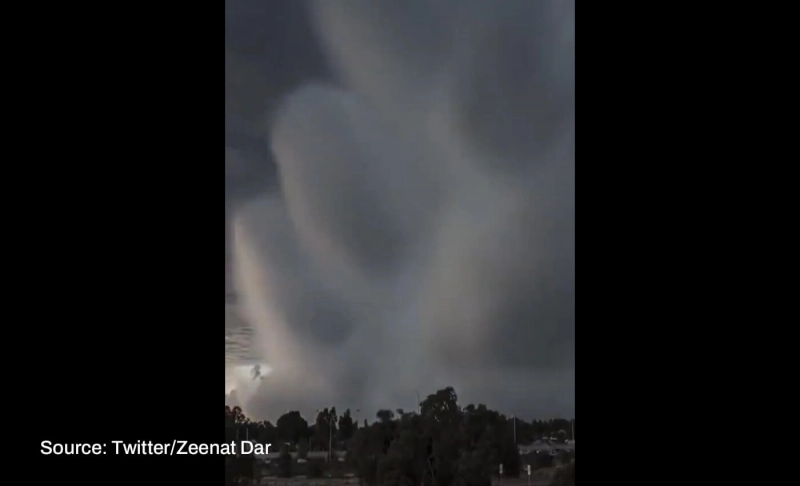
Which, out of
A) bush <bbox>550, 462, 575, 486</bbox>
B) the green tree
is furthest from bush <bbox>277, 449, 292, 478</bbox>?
bush <bbox>550, 462, 575, 486</bbox>

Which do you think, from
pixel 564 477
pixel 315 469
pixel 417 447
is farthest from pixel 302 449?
pixel 564 477

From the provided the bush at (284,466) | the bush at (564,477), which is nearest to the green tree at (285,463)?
the bush at (284,466)

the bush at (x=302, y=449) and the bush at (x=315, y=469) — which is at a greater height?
the bush at (x=302, y=449)

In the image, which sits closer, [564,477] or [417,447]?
[564,477]

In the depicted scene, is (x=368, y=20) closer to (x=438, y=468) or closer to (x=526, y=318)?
(x=526, y=318)

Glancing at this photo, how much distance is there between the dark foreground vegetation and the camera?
2.35m

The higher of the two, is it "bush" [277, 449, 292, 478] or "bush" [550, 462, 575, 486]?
"bush" [277, 449, 292, 478]

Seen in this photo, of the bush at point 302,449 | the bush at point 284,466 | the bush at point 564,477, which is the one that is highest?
the bush at point 302,449

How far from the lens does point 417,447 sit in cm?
246

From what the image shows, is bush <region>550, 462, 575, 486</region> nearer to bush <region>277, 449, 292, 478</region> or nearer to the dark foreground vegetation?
the dark foreground vegetation

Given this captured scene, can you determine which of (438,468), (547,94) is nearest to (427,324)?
(438,468)

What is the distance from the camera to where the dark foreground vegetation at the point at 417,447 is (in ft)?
7.70

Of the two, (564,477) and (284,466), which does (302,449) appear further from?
(564,477)

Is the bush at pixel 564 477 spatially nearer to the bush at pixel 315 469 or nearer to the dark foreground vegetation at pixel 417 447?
the dark foreground vegetation at pixel 417 447
